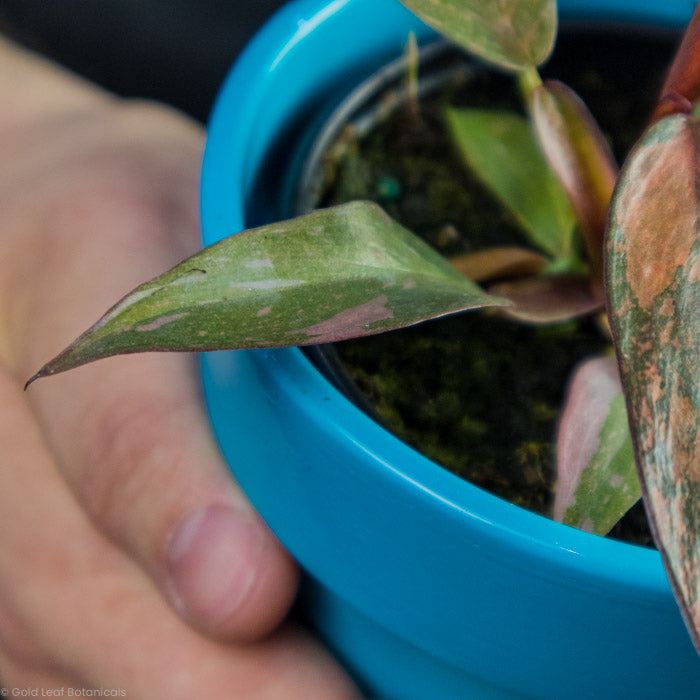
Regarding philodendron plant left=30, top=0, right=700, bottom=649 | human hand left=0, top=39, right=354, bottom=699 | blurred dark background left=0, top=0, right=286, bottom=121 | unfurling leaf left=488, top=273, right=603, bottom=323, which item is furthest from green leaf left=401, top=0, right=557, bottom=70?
blurred dark background left=0, top=0, right=286, bottom=121

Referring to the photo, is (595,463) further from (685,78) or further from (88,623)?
(88,623)

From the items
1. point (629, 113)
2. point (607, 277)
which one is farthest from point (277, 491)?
point (629, 113)

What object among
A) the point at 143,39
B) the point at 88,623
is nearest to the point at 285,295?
the point at 88,623

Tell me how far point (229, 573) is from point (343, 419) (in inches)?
7.3

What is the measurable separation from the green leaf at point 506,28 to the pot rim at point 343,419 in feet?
0.32

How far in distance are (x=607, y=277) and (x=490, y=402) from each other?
171 millimetres

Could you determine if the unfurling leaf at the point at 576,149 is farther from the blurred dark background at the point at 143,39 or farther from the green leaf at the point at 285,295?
the blurred dark background at the point at 143,39

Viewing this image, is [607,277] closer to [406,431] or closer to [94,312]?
[406,431]

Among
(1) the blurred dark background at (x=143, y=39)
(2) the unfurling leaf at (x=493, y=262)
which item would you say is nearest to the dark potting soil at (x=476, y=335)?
(2) the unfurling leaf at (x=493, y=262)

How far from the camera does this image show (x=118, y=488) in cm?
46

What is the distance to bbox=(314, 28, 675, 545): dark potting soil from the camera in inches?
14.1

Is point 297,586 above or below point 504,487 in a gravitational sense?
below

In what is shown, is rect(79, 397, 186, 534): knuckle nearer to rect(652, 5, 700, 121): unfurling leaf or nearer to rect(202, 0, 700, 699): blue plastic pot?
rect(202, 0, 700, 699): blue plastic pot

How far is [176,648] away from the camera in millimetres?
481
